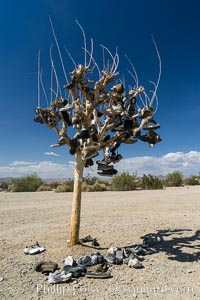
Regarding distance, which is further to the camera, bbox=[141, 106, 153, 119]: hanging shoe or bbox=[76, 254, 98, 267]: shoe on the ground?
bbox=[141, 106, 153, 119]: hanging shoe

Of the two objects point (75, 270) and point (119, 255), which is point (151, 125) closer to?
point (119, 255)

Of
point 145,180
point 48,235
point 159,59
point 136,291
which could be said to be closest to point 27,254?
point 48,235

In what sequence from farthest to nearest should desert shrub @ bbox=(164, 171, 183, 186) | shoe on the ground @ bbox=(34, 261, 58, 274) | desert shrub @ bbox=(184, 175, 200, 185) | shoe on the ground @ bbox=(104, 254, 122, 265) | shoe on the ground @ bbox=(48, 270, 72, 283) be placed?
1. desert shrub @ bbox=(184, 175, 200, 185)
2. desert shrub @ bbox=(164, 171, 183, 186)
3. shoe on the ground @ bbox=(104, 254, 122, 265)
4. shoe on the ground @ bbox=(34, 261, 58, 274)
5. shoe on the ground @ bbox=(48, 270, 72, 283)

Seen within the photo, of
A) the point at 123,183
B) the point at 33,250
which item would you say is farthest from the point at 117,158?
the point at 123,183

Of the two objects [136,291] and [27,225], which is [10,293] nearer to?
[136,291]

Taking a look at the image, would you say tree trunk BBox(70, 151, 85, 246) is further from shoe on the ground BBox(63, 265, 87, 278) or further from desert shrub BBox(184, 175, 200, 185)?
desert shrub BBox(184, 175, 200, 185)

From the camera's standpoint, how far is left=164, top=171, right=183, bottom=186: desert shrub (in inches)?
1252

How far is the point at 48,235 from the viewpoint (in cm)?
663

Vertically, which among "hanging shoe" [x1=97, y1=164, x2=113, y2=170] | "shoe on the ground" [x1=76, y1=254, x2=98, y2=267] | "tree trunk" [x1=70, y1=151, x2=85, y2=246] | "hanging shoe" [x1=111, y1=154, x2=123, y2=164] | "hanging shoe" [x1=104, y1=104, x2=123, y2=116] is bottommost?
"shoe on the ground" [x1=76, y1=254, x2=98, y2=267]

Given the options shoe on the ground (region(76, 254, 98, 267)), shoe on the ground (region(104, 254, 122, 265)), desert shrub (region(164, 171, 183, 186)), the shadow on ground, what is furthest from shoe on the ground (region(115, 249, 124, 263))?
desert shrub (region(164, 171, 183, 186))

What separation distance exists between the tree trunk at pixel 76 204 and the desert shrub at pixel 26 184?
19956mm

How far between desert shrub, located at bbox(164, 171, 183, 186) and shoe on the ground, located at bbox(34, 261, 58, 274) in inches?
1136

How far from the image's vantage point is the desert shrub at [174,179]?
31812mm

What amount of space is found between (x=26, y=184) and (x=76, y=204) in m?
20.4
